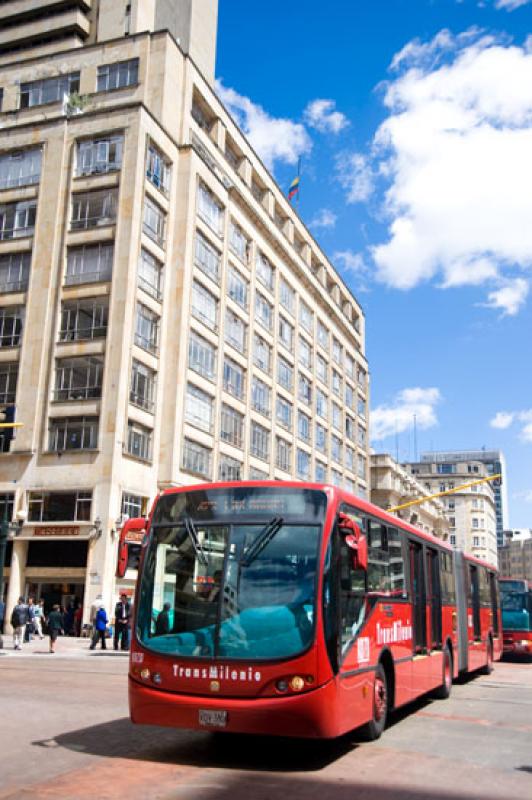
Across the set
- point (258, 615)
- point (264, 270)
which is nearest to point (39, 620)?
point (258, 615)

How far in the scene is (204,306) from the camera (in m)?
47.2

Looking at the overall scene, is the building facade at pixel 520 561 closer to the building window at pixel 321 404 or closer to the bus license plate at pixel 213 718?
the building window at pixel 321 404

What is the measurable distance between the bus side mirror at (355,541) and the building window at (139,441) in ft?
104

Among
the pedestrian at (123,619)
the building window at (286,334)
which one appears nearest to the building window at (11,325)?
the pedestrian at (123,619)

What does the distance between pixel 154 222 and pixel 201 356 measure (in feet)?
25.6

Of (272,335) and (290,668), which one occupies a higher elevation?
(272,335)

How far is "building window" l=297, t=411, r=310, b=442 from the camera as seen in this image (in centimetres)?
6300

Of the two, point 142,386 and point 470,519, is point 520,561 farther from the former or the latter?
point 142,386

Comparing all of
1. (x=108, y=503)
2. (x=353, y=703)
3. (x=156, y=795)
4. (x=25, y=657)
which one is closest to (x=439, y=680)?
(x=353, y=703)

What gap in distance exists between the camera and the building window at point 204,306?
4600 centimetres

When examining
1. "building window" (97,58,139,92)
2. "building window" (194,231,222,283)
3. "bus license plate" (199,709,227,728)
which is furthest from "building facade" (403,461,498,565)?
"bus license plate" (199,709,227,728)

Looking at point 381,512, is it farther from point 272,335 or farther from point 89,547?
point 272,335

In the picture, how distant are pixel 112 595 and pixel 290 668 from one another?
3103 centimetres

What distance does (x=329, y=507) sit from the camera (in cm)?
891
